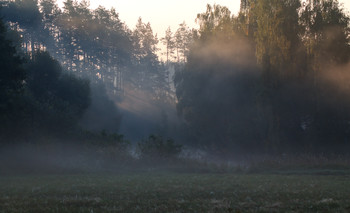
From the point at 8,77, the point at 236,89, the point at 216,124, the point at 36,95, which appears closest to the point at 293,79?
the point at 236,89

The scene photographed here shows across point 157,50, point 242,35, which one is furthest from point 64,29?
point 242,35

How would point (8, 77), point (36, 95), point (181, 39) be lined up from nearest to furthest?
1. point (8, 77)
2. point (36, 95)
3. point (181, 39)

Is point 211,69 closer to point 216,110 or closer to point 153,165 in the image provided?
point 216,110

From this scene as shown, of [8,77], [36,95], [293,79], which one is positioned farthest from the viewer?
[36,95]

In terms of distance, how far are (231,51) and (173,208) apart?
57616 mm

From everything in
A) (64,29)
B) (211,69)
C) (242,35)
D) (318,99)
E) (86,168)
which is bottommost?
(86,168)

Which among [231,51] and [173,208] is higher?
[231,51]

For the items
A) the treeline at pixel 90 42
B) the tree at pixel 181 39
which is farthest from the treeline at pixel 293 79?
the tree at pixel 181 39

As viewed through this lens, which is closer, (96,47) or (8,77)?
(8,77)

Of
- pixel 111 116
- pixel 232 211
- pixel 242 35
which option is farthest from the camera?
pixel 111 116

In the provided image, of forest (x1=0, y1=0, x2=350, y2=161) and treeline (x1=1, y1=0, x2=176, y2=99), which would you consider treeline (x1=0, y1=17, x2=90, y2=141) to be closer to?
forest (x1=0, y1=0, x2=350, y2=161)

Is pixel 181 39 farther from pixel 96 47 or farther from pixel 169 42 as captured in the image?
pixel 96 47

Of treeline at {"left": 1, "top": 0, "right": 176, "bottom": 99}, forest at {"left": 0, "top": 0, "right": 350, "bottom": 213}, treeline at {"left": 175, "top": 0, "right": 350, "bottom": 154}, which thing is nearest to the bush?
forest at {"left": 0, "top": 0, "right": 350, "bottom": 213}

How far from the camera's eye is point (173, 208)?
10664 millimetres
